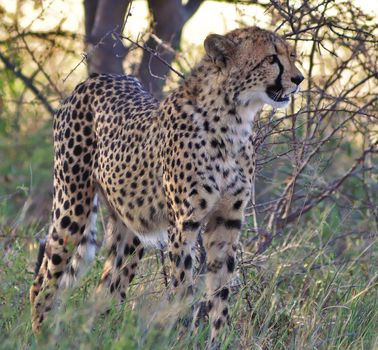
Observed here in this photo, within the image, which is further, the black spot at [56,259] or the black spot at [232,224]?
the black spot at [56,259]

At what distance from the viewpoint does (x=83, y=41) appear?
25.3ft

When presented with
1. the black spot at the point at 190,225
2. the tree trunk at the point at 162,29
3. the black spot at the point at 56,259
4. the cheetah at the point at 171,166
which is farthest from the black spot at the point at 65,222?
the tree trunk at the point at 162,29

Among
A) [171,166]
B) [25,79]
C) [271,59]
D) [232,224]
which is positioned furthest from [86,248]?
[25,79]

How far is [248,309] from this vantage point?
5.12 m

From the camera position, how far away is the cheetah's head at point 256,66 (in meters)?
4.61

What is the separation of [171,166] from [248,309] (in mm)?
784

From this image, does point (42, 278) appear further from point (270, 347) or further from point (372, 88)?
point (372, 88)

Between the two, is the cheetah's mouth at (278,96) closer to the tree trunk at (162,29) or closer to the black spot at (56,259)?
the black spot at (56,259)

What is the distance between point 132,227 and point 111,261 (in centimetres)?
34

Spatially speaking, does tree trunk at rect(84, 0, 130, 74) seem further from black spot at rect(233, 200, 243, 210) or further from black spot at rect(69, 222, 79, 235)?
black spot at rect(233, 200, 243, 210)

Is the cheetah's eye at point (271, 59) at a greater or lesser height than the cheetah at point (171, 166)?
greater

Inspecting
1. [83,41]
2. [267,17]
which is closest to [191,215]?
[267,17]

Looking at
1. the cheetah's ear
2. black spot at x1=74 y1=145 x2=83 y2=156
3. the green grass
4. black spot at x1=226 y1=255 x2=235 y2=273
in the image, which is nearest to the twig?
the green grass

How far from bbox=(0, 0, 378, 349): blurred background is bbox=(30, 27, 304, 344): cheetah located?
0.17 m
